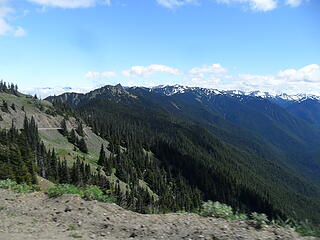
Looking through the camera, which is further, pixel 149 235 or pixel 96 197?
pixel 96 197

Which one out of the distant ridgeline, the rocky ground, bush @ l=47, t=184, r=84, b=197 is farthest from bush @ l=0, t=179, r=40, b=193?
the distant ridgeline

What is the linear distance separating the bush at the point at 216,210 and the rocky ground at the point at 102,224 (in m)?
0.49

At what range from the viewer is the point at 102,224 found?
1620 centimetres

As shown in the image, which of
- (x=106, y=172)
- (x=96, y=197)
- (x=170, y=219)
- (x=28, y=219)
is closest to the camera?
(x=170, y=219)

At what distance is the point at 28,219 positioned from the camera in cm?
1777

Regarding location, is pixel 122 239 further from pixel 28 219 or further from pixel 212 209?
pixel 28 219

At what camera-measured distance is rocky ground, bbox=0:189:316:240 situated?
14305 millimetres

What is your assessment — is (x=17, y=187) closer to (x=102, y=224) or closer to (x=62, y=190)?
(x=62, y=190)

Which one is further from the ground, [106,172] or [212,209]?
[212,209]

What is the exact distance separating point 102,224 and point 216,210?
489 centimetres

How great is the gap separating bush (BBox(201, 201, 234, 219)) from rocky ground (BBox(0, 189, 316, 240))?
1.59 feet

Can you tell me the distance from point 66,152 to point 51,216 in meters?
162

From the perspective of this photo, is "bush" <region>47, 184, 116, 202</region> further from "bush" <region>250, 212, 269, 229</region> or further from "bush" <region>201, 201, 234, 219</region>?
"bush" <region>250, 212, 269, 229</region>

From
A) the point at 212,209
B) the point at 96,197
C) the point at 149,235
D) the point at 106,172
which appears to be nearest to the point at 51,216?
the point at 96,197
